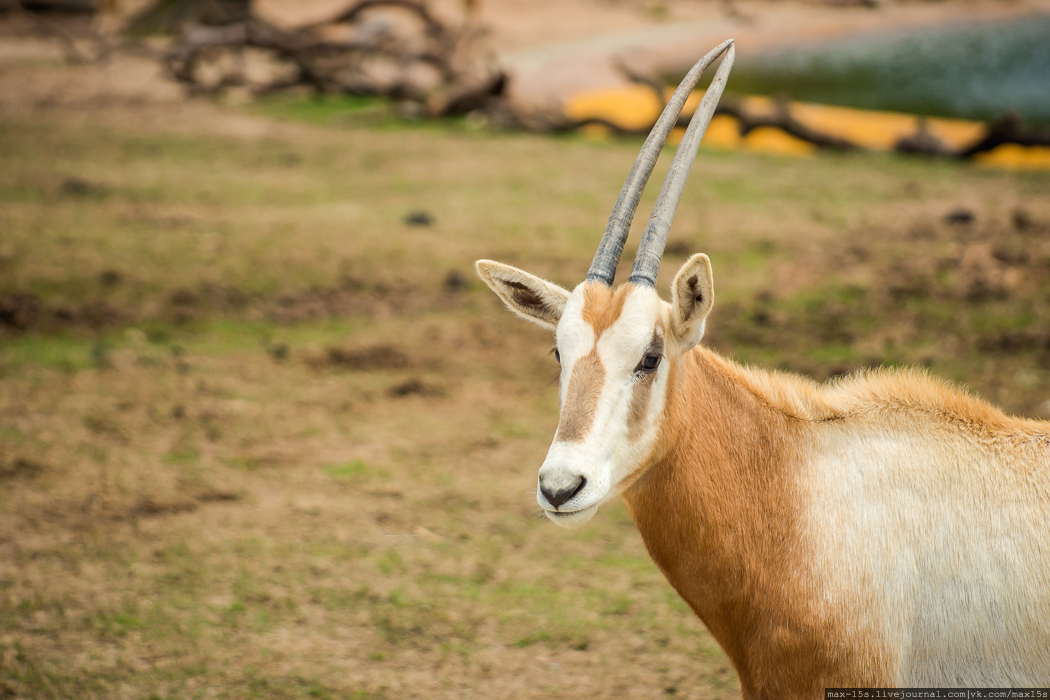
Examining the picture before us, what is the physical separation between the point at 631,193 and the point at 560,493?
4.41 feet

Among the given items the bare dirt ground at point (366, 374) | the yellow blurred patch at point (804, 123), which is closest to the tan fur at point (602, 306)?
the bare dirt ground at point (366, 374)

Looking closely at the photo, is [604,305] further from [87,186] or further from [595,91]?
[595,91]

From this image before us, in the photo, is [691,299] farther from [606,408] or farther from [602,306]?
[606,408]

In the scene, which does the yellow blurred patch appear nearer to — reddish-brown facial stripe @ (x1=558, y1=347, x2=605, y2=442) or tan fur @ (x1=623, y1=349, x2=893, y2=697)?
tan fur @ (x1=623, y1=349, x2=893, y2=697)

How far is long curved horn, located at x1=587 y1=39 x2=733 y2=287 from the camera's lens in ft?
10.9

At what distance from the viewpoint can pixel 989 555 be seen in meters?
3.07

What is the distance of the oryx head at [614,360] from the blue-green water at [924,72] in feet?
62.9

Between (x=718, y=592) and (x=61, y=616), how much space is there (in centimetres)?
361

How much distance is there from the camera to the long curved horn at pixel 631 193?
333 cm

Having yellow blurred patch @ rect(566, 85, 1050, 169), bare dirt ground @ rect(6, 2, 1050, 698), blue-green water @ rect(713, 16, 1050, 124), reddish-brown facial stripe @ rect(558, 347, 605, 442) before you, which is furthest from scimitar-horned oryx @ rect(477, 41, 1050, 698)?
blue-green water @ rect(713, 16, 1050, 124)

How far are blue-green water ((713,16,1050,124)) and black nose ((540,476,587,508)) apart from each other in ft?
64.9

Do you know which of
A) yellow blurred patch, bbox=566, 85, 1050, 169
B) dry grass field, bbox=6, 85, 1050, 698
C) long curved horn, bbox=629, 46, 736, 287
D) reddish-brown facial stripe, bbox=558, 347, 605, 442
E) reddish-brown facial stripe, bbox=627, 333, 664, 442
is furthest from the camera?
yellow blurred patch, bbox=566, 85, 1050, 169

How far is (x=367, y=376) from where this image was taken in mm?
7688

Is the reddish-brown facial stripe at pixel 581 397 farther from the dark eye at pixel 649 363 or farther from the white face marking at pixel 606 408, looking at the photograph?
the dark eye at pixel 649 363
